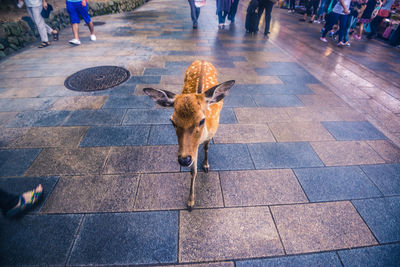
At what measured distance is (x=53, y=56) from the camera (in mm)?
7758

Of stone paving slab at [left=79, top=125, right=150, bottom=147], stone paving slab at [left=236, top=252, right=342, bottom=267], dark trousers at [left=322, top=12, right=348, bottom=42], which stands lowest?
stone paving slab at [left=236, top=252, right=342, bottom=267]

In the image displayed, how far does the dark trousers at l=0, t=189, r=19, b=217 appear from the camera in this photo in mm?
2561

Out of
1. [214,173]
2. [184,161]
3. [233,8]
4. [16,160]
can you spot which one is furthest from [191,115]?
[233,8]

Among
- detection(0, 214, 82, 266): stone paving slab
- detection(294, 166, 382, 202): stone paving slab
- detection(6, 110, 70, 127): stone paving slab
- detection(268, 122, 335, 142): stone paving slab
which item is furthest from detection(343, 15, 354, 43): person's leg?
detection(0, 214, 82, 266): stone paving slab

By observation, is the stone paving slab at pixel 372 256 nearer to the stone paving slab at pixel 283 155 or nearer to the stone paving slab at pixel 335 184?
the stone paving slab at pixel 335 184

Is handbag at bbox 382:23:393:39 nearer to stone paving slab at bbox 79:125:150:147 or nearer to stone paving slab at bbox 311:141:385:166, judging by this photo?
stone paving slab at bbox 311:141:385:166

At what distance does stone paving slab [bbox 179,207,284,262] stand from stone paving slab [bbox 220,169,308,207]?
0.17 m

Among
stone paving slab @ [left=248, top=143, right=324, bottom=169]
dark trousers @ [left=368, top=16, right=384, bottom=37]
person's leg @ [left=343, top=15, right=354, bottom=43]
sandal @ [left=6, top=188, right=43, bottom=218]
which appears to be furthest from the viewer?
dark trousers @ [left=368, top=16, right=384, bottom=37]

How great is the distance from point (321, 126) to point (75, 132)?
223 inches

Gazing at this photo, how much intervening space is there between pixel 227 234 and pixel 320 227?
133cm

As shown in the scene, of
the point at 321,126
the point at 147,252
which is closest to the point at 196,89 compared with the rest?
the point at 147,252

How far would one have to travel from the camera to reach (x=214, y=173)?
3.48m

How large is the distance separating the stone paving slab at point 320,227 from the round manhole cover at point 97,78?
5.66 meters

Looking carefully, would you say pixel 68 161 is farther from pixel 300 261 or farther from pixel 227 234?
pixel 300 261
